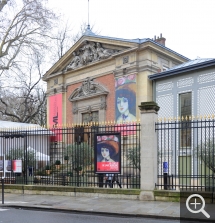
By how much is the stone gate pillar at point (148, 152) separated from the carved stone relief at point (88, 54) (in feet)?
42.2

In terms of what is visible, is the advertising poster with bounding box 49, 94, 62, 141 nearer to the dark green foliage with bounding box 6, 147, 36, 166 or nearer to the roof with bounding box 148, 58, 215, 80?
the roof with bounding box 148, 58, 215, 80

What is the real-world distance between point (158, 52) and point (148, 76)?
2119 mm

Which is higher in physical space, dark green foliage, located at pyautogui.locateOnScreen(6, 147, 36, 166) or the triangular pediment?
the triangular pediment

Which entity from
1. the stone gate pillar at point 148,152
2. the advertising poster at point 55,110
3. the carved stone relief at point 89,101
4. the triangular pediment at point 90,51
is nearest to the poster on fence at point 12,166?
the stone gate pillar at point 148,152

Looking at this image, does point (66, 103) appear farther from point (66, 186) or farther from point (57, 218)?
point (57, 218)

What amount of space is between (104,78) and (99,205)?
49.7ft

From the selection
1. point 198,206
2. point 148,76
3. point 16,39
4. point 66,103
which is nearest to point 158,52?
point 148,76

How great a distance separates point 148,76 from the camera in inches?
851

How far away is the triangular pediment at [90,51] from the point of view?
76.9 ft

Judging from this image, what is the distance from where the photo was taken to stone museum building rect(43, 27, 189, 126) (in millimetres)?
22078

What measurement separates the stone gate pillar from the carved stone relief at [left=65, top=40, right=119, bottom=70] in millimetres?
12874

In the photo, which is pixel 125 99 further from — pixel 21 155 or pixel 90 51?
pixel 21 155

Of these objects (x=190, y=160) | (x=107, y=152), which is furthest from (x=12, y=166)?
(x=190, y=160)

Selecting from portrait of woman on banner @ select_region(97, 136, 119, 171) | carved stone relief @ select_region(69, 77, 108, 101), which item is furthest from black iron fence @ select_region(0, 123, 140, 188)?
carved stone relief @ select_region(69, 77, 108, 101)
